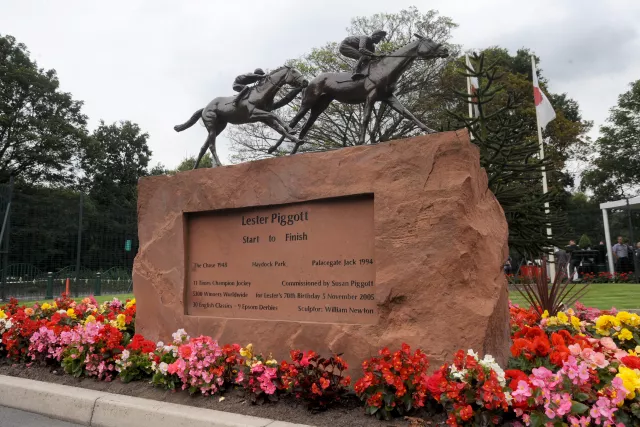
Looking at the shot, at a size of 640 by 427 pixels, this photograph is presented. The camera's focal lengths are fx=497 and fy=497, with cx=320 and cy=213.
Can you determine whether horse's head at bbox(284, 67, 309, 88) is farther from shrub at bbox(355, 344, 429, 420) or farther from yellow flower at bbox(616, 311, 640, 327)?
yellow flower at bbox(616, 311, 640, 327)

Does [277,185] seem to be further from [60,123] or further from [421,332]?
[60,123]

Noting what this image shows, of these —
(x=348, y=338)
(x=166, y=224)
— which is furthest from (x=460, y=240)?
(x=166, y=224)

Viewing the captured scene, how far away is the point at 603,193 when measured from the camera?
4491 centimetres

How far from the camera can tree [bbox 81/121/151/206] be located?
4694 cm

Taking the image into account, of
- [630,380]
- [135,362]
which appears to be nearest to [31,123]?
[135,362]

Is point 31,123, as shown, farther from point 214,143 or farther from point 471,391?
point 471,391

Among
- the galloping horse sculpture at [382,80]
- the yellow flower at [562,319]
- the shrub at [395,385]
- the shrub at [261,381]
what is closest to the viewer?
the shrub at [395,385]

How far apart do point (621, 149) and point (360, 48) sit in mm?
44118

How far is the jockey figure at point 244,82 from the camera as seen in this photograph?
25.4ft

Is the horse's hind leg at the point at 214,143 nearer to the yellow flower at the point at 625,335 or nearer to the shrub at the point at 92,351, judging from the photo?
the shrub at the point at 92,351

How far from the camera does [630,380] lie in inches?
126

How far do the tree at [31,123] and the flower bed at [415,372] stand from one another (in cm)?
3495

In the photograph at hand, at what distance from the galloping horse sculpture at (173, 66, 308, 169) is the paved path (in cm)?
393

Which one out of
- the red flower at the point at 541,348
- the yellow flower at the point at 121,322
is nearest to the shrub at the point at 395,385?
the red flower at the point at 541,348
